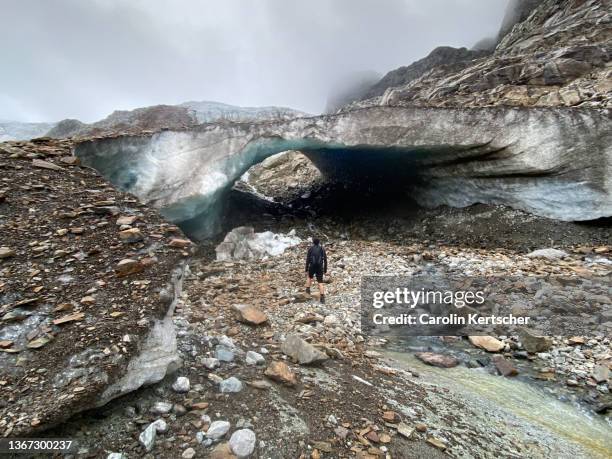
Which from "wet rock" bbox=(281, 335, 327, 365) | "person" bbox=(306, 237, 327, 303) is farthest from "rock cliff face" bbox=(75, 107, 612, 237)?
"wet rock" bbox=(281, 335, 327, 365)

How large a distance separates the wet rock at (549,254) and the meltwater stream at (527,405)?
158 inches

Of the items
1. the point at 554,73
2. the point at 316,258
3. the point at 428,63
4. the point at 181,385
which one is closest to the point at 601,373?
the point at 316,258

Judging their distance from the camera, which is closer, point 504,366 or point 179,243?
point 179,243

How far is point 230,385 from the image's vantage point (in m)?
2.98

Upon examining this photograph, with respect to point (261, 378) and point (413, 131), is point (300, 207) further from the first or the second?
point (261, 378)

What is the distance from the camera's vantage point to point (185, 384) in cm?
288

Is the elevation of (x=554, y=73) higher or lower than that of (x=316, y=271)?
higher

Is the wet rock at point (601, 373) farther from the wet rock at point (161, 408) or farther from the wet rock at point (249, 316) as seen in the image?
the wet rock at point (161, 408)

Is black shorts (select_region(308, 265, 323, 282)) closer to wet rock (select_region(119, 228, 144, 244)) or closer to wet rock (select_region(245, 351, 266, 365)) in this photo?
wet rock (select_region(245, 351, 266, 365))

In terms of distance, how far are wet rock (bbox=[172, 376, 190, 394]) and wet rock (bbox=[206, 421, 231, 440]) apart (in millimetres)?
430

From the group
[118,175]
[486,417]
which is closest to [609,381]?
[486,417]

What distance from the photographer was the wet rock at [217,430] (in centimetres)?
246

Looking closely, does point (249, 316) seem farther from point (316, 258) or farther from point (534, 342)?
point (534, 342)

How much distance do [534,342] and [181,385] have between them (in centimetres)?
466
